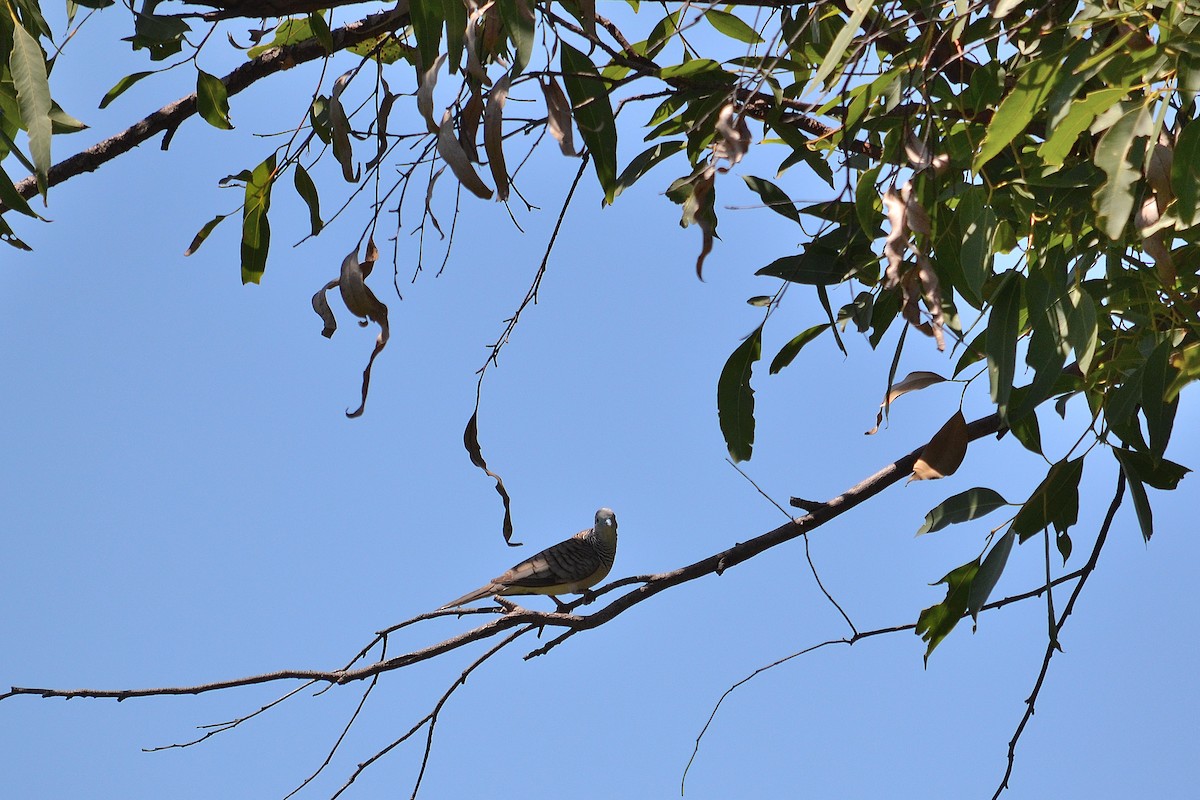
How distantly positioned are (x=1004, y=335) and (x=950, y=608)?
66 centimetres

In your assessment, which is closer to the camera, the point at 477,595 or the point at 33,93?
the point at 33,93

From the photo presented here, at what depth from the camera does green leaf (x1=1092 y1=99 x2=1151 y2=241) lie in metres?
1.20

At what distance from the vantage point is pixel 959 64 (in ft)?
5.54

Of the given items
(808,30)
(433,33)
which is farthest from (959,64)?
(433,33)

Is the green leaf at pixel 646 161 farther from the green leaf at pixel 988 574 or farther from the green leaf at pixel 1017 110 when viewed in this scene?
the green leaf at pixel 988 574

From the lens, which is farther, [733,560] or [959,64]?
[733,560]

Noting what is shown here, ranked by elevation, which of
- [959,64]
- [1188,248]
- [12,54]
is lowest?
[1188,248]

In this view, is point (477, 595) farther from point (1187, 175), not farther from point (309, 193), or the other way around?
point (1187, 175)

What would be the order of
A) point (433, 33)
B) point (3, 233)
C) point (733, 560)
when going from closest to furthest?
1. point (433, 33)
2. point (3, 233)
3. point (733, 560)

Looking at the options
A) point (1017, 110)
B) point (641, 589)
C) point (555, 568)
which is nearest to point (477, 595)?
point (555, 568)

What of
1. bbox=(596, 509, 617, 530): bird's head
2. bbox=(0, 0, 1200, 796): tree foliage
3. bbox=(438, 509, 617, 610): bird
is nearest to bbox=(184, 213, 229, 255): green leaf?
bbox=(0, 0, 1200, 796): tree foliage

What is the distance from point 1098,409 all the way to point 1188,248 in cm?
26

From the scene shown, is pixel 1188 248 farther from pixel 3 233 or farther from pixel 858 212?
pixel 3 233

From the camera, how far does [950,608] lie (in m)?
1.94
